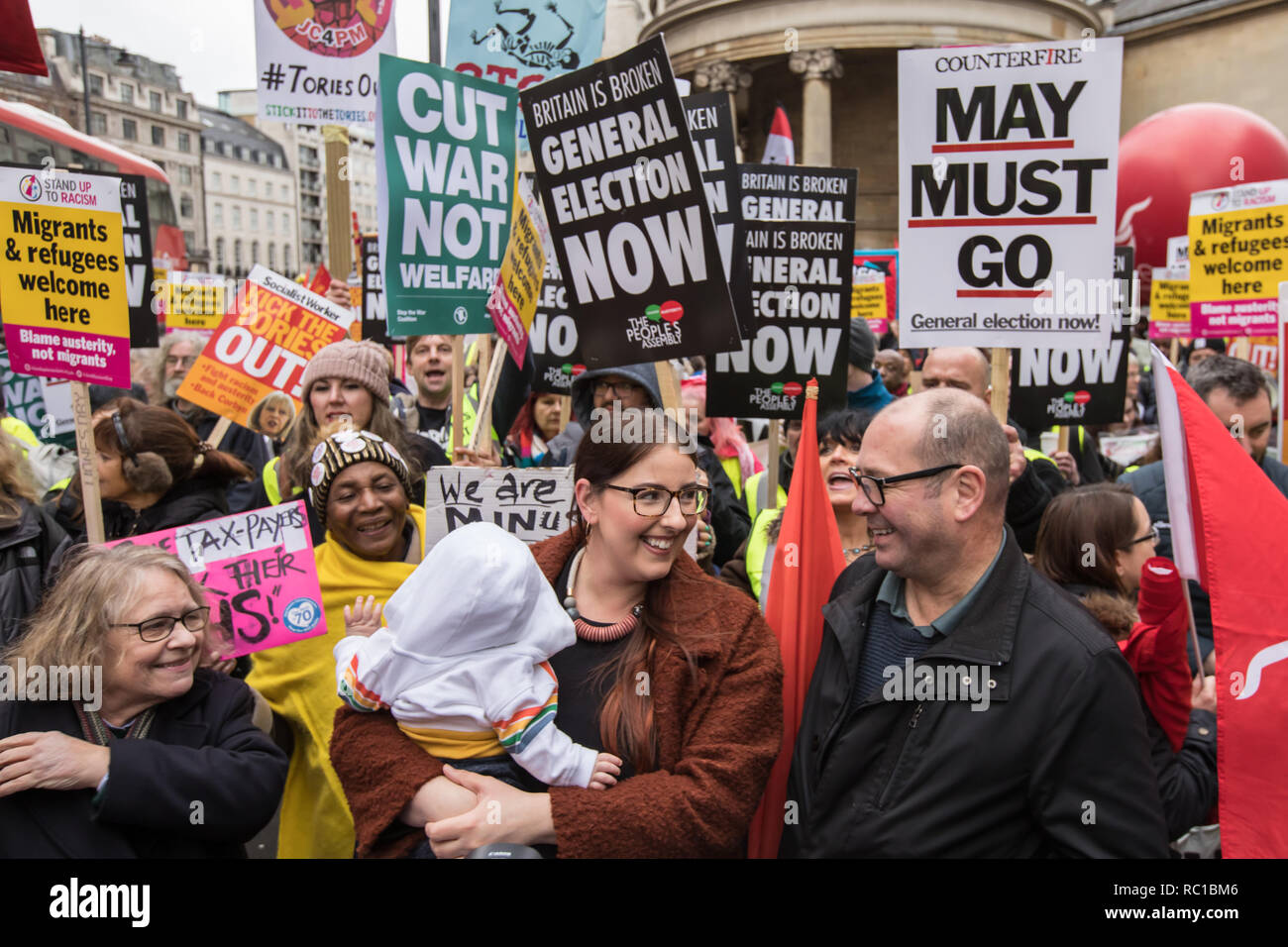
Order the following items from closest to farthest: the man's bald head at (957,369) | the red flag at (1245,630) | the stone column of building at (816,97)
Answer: the red flag at (1245,630) < the man's bald head at (957,369) < the stone column of building at (816,97)

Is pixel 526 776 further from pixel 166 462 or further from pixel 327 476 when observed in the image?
pixel 166 462

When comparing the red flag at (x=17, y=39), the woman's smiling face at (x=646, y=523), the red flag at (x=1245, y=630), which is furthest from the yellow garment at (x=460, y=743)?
the red flag at (x=17, y=39)

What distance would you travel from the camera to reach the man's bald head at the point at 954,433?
2479mm

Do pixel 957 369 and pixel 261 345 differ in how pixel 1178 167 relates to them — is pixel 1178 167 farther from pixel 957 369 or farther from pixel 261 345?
pixel 261 345

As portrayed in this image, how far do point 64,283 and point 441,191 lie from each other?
1.59 meters

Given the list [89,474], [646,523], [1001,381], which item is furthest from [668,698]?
[89,474]

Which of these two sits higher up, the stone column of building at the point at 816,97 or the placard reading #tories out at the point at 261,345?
the stone column of building at the point at 816,97

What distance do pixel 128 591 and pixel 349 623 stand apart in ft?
2.27

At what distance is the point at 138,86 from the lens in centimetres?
5659

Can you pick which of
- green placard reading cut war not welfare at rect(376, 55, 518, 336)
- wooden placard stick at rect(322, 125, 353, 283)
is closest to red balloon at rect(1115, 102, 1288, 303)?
wooden placard stick at rect(322, 125, 353, 283)

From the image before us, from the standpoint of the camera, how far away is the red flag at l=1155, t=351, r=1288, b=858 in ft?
7.95

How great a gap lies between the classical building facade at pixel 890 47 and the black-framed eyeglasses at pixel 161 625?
2725cm

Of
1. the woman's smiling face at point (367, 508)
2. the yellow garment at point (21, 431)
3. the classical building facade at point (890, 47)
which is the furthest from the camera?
the classical building facade at point (890, 47)

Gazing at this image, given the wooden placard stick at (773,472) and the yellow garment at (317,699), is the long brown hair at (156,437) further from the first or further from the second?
the wooden placard stick at (773,472)
